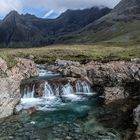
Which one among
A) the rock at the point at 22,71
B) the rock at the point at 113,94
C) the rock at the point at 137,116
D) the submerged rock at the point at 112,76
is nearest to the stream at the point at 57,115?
the rock at the point at 113,94

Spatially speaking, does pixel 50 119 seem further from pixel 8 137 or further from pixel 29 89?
pixel 29 89

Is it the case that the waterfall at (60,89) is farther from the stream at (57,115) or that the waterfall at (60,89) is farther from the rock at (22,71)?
the rock at (22,71)

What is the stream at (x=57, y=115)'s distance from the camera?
39781 mm

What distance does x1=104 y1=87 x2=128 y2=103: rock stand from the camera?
189 feet

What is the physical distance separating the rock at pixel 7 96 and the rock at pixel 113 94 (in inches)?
607

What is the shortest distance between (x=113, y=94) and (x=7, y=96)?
62.1ft

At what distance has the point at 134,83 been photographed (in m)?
64.9

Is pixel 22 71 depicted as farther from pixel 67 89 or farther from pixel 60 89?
pixel 67 89

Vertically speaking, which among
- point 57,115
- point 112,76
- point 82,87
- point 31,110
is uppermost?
point 112,76

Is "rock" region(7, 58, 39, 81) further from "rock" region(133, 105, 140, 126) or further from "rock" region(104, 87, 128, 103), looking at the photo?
"rock" region(133, 105, 140, 126)

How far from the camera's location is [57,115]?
49.3 m

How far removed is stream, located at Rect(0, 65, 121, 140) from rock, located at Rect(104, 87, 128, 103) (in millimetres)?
1415

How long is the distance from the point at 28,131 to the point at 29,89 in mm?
22596

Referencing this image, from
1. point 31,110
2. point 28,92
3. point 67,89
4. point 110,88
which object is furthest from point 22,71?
point 31,110
